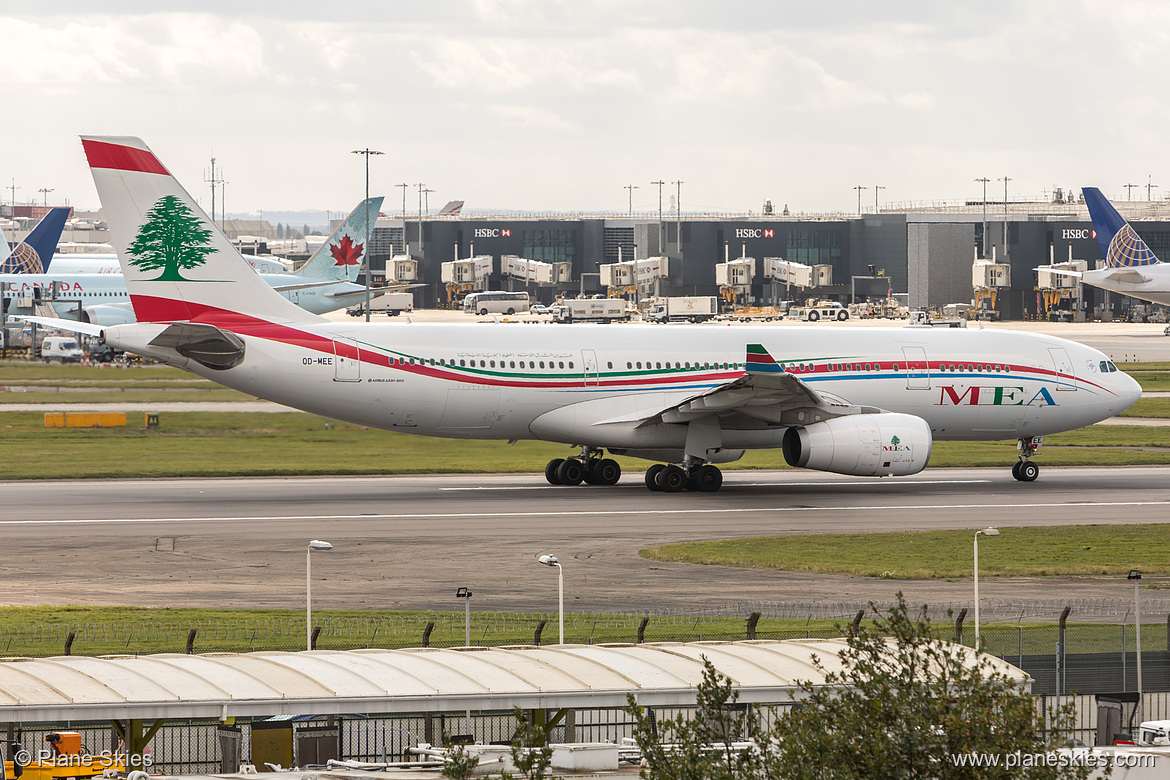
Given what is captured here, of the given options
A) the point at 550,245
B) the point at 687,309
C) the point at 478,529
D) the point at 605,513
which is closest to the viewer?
the point at 478,529

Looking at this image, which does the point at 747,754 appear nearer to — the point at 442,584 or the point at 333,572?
the point at 442,584

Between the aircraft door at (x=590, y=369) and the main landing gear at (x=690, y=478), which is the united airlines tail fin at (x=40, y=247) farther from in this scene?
the main landing gear at (x=690, y=478)

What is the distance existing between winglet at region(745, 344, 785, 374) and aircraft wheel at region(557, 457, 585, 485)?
682 centimetres

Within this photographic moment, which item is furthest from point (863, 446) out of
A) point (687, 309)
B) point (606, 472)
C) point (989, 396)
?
point (687, 309)

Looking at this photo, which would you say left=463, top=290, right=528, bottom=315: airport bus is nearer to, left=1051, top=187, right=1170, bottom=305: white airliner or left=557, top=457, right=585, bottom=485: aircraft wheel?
left=1051, top=187, right=1170, bottom=305: white airliner

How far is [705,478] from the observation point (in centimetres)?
3966

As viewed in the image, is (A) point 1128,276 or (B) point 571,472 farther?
(A) point 1128,276

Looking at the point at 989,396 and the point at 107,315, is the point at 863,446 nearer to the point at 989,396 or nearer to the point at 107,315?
the point at 989,396

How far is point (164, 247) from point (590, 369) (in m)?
11.4

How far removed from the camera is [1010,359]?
138ft

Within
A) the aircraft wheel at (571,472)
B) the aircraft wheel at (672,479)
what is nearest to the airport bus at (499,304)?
the aircraft wheel at (571,472)

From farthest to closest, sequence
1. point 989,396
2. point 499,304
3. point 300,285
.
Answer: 1. point 499,304
2. point 300,285
3. point 989,396

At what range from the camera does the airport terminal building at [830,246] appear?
15075 cm

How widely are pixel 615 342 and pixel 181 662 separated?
25.3 m
